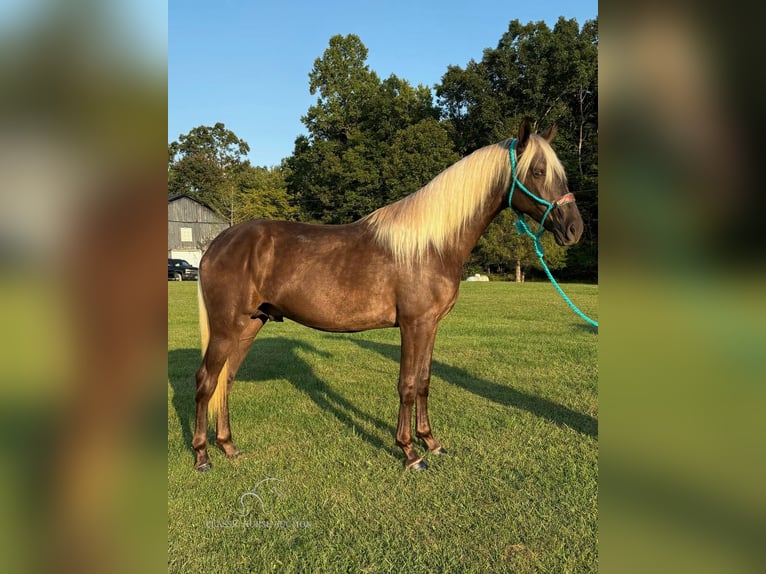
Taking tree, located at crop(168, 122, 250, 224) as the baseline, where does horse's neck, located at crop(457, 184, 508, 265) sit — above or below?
below

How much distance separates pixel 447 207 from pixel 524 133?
2.67 ft

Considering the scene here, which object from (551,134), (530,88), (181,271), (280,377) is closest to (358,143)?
(530,88)

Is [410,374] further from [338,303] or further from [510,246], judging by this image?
[510,246]

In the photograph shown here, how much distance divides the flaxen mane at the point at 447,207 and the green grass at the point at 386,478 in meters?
1.80

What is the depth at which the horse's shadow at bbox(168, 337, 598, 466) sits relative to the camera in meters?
4.63

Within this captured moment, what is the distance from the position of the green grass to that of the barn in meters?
44.0

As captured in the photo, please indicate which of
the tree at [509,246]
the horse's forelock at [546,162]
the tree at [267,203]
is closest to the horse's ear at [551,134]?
the horse's forelock at [546,162]

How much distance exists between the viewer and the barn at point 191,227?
46.6m

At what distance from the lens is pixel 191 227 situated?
47312 millimetres

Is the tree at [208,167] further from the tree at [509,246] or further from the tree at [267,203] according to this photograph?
the tree at [509,246]

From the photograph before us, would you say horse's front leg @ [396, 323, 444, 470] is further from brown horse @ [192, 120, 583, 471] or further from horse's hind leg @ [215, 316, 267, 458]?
horse's hind leg @ [215, 316, 267, 458]

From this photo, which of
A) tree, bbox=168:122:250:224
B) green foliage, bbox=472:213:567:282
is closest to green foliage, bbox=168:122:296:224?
tree, bbox=168:122:250:224
